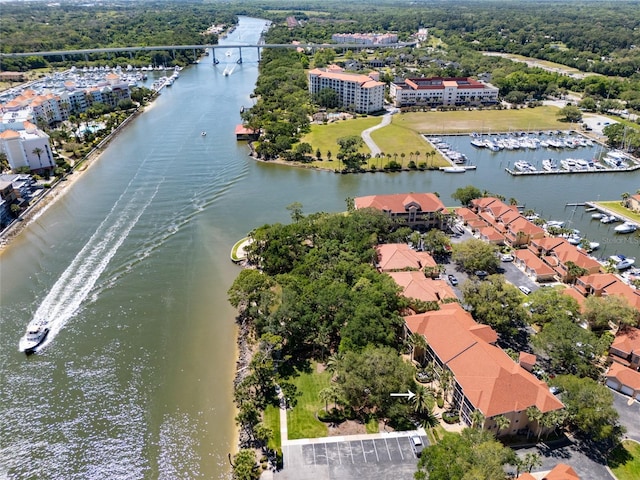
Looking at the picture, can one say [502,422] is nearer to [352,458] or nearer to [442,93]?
[352,458]

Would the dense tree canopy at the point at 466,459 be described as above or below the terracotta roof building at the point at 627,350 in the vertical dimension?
above

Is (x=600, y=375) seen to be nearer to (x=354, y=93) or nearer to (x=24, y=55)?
(x=354, y=93)

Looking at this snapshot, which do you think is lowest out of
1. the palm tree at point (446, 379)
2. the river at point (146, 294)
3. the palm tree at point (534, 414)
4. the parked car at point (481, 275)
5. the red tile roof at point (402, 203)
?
the river at point (146, 294)

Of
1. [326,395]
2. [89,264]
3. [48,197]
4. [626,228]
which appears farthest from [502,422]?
[48,197]

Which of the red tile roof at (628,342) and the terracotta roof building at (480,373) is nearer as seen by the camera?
the terracotta roof building at (480,373)

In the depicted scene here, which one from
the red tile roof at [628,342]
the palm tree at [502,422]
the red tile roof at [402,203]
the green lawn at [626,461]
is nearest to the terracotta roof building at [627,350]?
the red tile roof at [628,342]

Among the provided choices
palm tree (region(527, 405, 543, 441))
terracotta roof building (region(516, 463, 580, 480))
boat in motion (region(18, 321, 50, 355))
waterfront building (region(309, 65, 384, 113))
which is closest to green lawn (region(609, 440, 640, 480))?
terracotta roof building (region(516, 463, 580, 480))

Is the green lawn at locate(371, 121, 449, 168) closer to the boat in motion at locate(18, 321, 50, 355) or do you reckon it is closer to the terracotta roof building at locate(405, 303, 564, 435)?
the terracotta roof building at locate(405, 303, 564, 435)

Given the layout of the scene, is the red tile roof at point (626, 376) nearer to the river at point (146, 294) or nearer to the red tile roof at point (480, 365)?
the red tile roof at point (480, 365)
